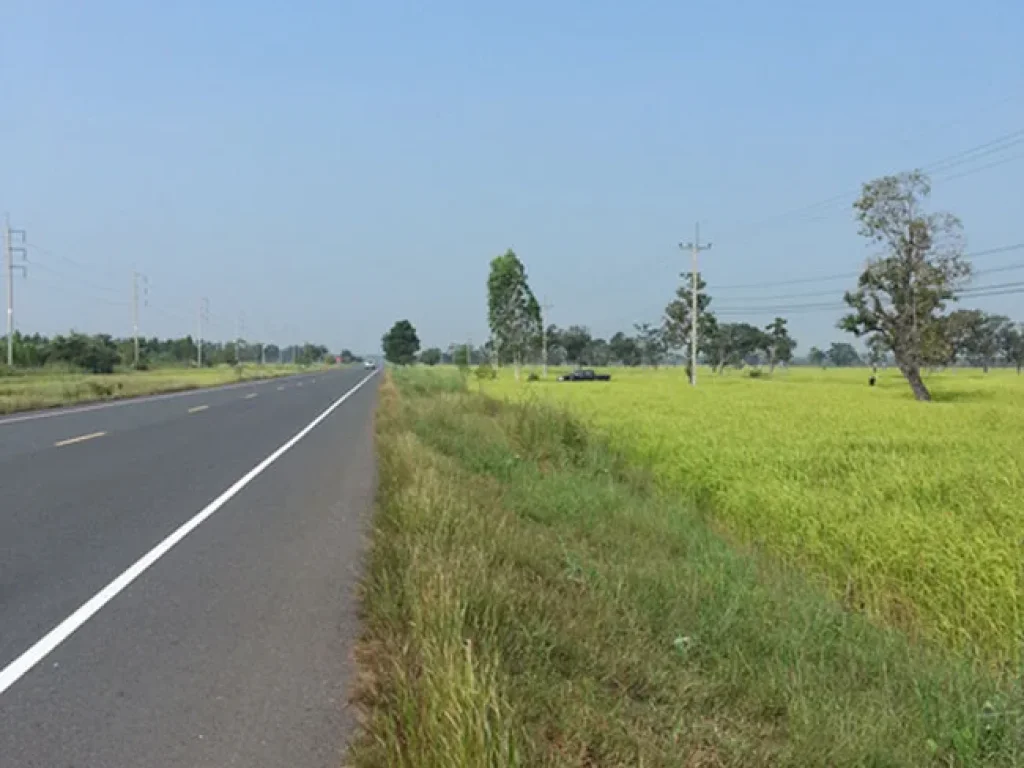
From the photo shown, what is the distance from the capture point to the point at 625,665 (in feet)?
12.9

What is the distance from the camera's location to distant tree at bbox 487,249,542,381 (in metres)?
69.8

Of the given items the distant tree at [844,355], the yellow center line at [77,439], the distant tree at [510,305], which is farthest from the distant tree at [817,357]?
the yellow center line at [77,439]

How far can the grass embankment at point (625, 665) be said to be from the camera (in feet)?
10.0

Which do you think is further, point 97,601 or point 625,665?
point 97,601

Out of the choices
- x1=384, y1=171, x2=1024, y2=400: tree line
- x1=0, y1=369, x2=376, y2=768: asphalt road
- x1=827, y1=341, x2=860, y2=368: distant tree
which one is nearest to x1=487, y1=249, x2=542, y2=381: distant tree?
x1=384, y1=171, x2=1024, y2=400: tree line

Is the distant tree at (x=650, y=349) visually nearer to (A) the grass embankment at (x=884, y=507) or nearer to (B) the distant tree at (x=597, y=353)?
(B) the distant tree at (x=597, y=353)

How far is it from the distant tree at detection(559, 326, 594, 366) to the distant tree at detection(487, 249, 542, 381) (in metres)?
58.6

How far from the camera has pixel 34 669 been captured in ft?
14.1

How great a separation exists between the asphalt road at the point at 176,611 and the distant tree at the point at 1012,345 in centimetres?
12385

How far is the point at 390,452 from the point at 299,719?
9.13 meters

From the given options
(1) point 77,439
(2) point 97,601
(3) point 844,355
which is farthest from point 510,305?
(3) point 844,355

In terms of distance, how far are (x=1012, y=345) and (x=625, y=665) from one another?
131617 millimetres

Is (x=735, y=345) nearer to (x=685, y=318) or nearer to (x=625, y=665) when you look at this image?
(x=685, y=318)

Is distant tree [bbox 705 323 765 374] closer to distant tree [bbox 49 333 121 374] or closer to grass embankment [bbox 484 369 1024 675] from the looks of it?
distant tree [bbox 49 333 121 374]
